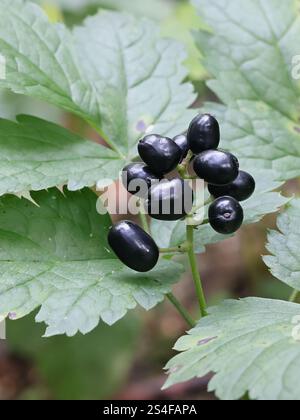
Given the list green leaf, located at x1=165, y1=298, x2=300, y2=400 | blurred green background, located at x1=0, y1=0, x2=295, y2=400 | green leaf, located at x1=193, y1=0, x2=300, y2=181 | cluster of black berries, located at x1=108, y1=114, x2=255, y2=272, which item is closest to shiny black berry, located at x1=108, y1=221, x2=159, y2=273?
cluster of black berries, located at x1=108, y1=114, x2=255, y2=272

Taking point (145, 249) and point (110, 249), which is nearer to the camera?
point (145, 249)

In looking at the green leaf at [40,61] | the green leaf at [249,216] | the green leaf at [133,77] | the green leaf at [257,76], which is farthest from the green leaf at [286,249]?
the green leaf at [40,61]

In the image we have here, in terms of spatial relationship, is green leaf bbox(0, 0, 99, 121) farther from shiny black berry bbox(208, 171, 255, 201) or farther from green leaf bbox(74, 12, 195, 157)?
shiny black berry bbox(208, 171, 255, 201)

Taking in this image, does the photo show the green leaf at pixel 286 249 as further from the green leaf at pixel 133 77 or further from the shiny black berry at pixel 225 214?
the green leaf at pixel 133 77

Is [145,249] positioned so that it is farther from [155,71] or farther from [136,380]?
[136,380]

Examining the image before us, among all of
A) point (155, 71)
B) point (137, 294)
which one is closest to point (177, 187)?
point (137, 294)

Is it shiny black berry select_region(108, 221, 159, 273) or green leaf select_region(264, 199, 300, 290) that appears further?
green leaf select_region(264, 199, 300, 290)
